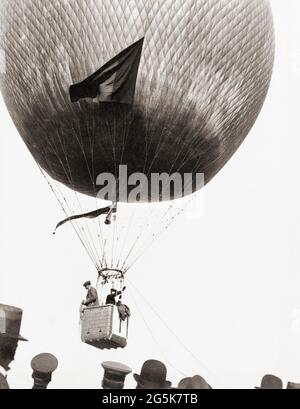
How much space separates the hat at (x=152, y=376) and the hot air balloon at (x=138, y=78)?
2.25 metres

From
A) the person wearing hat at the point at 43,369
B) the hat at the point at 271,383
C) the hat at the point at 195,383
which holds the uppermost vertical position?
the hat at the point at 271,383

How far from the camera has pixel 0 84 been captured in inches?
503

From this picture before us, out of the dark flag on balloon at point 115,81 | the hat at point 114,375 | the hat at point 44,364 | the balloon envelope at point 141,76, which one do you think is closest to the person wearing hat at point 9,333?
the hat at point 44,364

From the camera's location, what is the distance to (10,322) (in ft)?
30.9

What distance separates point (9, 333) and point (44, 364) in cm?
69

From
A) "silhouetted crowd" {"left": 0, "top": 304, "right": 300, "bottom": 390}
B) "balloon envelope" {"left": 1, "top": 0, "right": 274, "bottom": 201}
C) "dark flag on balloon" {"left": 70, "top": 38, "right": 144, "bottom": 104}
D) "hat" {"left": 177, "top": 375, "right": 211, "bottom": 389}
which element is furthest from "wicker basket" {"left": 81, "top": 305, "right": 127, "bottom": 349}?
"dark flag on balloon" {"left": 70, "top": 38, "right": 144, "bottom": 104}

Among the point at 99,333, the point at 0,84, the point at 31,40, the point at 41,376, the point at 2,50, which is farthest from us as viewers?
the point at 0,84

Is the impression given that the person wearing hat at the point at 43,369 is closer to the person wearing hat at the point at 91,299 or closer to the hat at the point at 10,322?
the hat at the point at 10,322

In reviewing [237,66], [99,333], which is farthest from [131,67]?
[99,333]

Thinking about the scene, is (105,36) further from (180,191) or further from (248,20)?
(180,191)

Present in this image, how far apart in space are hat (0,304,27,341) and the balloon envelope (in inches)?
136

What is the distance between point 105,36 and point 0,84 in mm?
3143

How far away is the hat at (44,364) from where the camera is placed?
29.6 feet

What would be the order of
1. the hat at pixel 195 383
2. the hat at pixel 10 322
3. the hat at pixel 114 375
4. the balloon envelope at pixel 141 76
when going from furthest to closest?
the balloon envelope at pixel 141 76 → the hat at pixel 10 322 → the hat at pixel 114 375 → the hat at pixel 195 383
